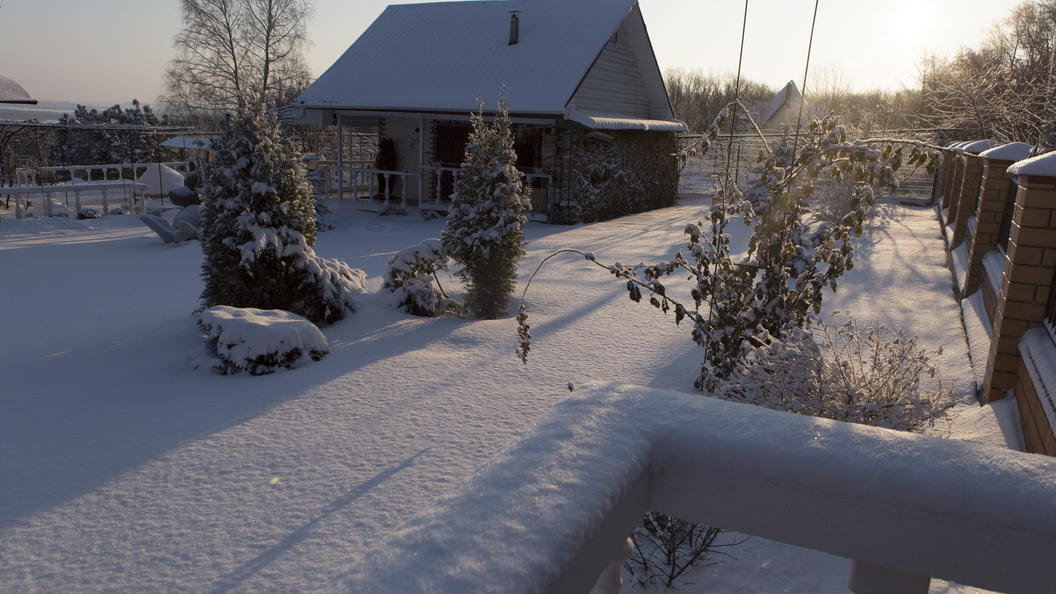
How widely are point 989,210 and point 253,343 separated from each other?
7386 mm

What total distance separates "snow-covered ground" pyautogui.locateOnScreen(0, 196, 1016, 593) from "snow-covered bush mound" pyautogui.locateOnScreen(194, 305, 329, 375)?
17 centimetres

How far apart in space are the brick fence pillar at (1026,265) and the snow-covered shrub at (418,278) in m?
5.21

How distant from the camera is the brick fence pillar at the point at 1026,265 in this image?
12.5 feet

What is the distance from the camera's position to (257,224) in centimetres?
629

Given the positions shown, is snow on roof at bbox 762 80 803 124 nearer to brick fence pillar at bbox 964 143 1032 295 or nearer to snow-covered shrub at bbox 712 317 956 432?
brick fence pillar at bbox 964 143 1032 295

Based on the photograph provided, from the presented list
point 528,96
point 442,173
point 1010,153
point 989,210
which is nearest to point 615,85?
point 528,96

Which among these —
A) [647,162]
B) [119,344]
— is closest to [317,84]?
[647,162]

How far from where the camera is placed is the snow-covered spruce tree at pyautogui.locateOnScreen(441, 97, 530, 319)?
7211mm

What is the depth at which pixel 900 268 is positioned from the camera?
998 centimetres

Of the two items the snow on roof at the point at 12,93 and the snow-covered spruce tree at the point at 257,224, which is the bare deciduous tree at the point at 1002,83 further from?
the snow on roof at the point at 12,93

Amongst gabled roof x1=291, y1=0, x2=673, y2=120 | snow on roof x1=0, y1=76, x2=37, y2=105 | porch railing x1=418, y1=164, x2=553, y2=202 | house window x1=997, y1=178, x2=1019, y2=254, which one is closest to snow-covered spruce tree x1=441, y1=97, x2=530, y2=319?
house window x1=997, y1=178, x2=1019, y2=254

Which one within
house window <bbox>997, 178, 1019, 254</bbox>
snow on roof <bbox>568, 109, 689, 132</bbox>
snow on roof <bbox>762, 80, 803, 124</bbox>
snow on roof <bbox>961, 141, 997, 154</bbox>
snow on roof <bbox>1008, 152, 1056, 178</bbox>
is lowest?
house window <bbox>997, 178, 1019, 254</bbox>

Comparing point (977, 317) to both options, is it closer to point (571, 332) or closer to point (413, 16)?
point (571, 332)

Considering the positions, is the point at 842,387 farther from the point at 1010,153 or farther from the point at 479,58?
the point at 479,58
